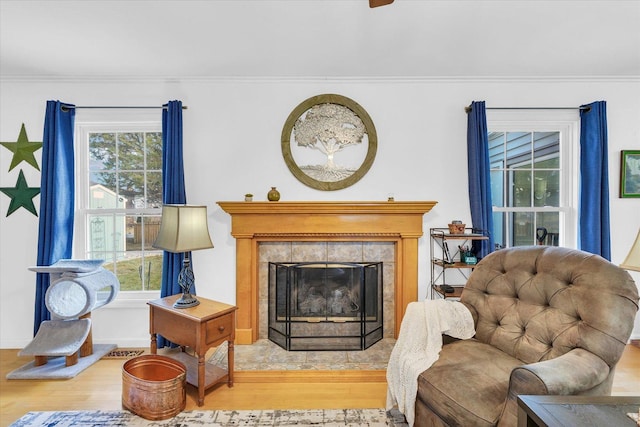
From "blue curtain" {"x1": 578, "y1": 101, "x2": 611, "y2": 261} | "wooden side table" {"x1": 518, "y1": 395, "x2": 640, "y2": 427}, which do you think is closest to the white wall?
"blue curtain" {"x1": 578, "y1": 101, "x2": 611, "y2": 261}

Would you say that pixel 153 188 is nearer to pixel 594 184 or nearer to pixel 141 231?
pixel 141 231

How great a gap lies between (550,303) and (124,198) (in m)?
3.52

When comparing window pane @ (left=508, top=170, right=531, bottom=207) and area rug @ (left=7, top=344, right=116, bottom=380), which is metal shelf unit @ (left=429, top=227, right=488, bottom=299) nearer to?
window pane @ (left=508, top=170, right=531, bottom=207)

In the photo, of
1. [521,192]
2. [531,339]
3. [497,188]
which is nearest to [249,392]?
[531,339]

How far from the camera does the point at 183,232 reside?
2061 millimetres

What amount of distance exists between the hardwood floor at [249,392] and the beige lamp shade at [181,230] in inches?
40.4

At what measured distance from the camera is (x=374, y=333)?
107 inches

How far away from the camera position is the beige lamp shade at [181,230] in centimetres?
205

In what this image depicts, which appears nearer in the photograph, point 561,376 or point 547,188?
point 561,376

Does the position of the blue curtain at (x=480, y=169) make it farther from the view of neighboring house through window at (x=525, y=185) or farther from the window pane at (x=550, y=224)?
the window pane at (x=550, y=224)

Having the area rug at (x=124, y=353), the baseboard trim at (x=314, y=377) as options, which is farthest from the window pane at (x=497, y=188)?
the area rug at (x=124, y=353)

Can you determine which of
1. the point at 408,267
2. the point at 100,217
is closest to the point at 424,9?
the point at 408,267

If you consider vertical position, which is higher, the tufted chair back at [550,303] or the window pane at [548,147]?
the window pane at [548,147]

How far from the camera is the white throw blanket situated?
1.60m
